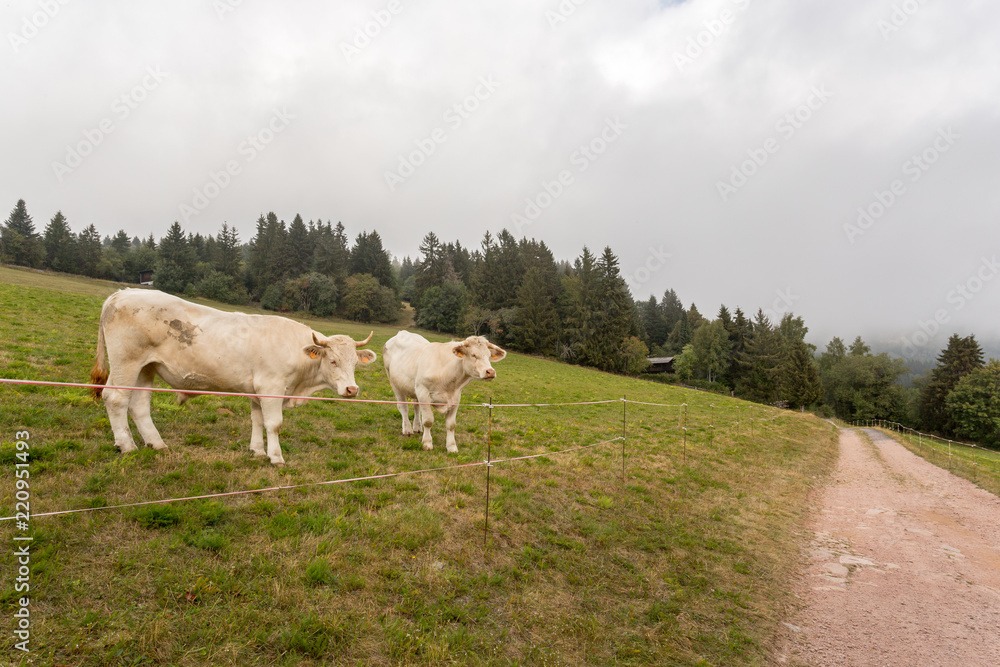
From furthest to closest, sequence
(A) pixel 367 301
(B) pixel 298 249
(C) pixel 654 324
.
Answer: (C) pixel 654 324 < (B) pixel 298 249 < (A) pixel 367 301

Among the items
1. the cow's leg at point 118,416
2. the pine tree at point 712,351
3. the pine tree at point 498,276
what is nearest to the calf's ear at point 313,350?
the cow's leg at point 118,416

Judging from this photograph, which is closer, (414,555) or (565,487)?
(414,555)

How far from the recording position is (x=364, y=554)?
15.0 ft

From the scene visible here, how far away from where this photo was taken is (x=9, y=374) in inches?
361

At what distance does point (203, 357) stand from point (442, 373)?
162 inches

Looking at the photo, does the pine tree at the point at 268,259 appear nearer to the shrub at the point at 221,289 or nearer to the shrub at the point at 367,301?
the shrub at the point at 221,289

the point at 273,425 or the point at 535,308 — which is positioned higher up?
the point at 535,308

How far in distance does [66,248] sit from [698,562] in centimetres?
9350

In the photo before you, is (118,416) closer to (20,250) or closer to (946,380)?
(946,380)

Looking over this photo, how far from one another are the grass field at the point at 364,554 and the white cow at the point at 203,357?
2.09 ft

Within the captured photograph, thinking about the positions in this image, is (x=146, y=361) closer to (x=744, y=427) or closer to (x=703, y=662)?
(x=703, y=662)

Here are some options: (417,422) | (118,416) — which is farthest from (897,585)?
(118,416)

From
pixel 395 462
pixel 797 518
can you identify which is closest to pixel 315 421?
pixel 395 462

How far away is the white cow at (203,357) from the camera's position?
6.04 metres
